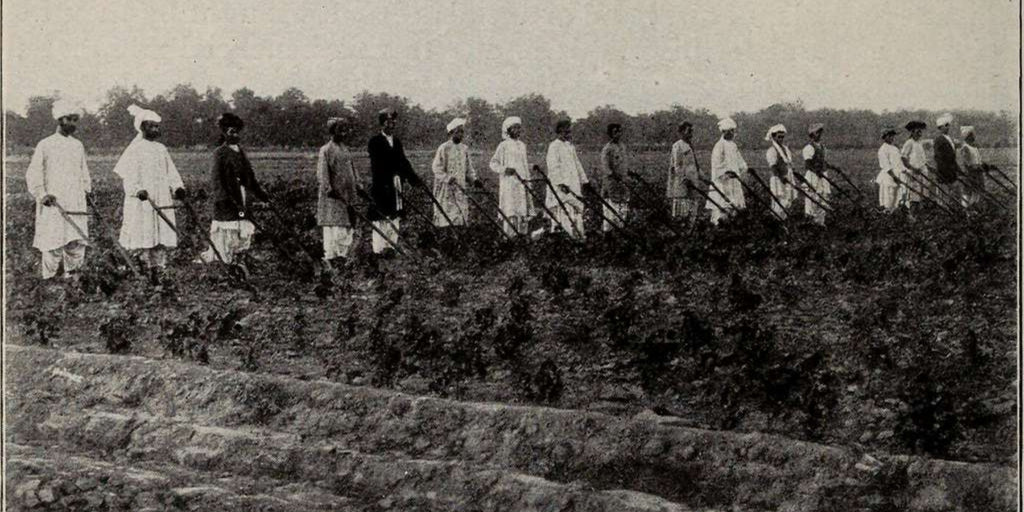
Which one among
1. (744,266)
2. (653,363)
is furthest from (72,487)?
(744,266)

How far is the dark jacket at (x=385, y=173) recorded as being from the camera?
29.3ft

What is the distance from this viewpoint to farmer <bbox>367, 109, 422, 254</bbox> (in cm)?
888

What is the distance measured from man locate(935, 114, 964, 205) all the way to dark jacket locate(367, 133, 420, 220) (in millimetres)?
3842

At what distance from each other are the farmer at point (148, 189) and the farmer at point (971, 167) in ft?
17.3

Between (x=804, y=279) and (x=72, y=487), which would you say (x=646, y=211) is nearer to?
(x=804, y=279)

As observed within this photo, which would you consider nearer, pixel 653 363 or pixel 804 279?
pixel 653 363

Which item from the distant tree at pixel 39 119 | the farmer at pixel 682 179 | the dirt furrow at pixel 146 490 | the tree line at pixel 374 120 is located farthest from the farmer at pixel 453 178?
the dirt furrow at pixel 146 490

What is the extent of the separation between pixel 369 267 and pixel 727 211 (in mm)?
3056

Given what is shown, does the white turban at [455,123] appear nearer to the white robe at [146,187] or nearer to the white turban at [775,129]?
the white robe at [146,187]

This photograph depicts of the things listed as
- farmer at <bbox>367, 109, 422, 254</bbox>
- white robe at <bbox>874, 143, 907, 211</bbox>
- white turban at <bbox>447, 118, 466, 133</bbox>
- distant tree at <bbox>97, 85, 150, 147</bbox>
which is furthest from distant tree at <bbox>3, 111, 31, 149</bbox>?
white robe at <bbox>874, 143, 907, 211</bbox>

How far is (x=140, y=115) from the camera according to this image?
7.84 metres

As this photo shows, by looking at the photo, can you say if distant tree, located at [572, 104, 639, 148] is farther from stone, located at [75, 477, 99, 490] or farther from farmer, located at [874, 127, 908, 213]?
stone, located at [75, 477, 99, 490]

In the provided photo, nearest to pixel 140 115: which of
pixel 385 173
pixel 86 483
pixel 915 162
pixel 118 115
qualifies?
pixel 118 115

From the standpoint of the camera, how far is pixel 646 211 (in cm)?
970
